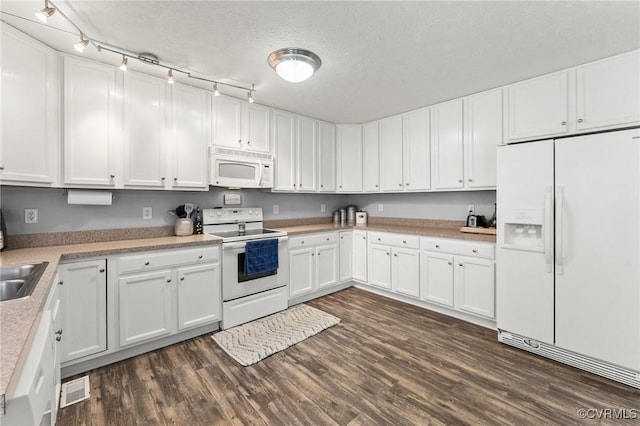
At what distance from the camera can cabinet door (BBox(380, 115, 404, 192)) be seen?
12.5ft

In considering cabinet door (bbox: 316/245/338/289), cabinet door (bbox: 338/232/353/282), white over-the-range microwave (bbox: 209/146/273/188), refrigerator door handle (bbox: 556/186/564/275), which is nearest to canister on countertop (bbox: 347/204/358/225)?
cabinet door (bbox: 338/232/353/282)

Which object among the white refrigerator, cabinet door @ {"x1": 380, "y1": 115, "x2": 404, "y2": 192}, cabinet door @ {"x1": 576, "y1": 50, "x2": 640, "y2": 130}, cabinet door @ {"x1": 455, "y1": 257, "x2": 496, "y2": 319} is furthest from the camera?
cabinet door @ {"x1": 380, "y1": 115, "x2": 404, "y2": 192}

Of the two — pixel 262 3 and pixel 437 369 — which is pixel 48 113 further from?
pixel 437 369

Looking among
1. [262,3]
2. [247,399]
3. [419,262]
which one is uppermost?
[262,3]

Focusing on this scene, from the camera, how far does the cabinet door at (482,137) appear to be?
2.91 metres

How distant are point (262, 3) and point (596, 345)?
3332 mm

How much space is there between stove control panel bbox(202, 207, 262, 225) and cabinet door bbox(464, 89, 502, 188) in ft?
8.38

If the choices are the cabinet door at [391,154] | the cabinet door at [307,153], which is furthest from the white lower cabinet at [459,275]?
the cabinet door at [307,153]

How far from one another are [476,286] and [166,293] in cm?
297

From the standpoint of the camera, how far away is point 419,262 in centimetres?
333

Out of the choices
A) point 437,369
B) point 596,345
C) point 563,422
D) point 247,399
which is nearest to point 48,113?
point 247,399

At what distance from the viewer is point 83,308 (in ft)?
6.93

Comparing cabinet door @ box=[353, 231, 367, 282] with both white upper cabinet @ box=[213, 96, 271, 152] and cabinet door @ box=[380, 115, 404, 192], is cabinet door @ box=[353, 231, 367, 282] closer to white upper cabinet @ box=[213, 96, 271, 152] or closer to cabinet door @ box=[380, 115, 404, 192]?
cabinet door @ box=[380, 115, 404, 192]

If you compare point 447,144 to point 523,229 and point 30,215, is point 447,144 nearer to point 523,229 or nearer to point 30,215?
point 523,229
